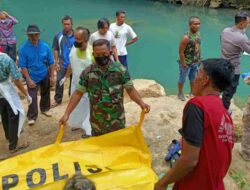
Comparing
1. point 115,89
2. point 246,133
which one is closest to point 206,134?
point 115,89

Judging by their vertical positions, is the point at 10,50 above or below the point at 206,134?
below

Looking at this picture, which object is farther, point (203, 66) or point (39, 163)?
point (39, 163)

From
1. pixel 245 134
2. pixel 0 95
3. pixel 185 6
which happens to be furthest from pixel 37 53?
pixel 185 6

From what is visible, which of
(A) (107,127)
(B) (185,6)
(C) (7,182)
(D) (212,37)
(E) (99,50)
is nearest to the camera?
(C) (7,182)

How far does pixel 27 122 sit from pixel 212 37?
9.63 m

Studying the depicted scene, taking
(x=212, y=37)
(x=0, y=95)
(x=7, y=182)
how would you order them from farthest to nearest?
(x=212, y=37)
(x=0, y=95)
(x=7, y=182)

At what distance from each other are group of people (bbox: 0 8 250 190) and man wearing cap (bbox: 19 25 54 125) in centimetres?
1

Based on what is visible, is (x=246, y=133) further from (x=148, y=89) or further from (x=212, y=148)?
(x=148, y=89)

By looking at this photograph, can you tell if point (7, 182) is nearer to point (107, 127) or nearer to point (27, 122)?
point (107, 127)

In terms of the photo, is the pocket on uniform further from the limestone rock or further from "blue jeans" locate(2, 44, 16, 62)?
"blue jeans" locate(2, 44, 16, 62)

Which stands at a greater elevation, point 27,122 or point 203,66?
point 203,66

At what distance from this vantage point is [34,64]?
4969mm

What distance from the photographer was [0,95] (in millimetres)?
4141

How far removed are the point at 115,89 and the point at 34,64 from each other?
190 cm
